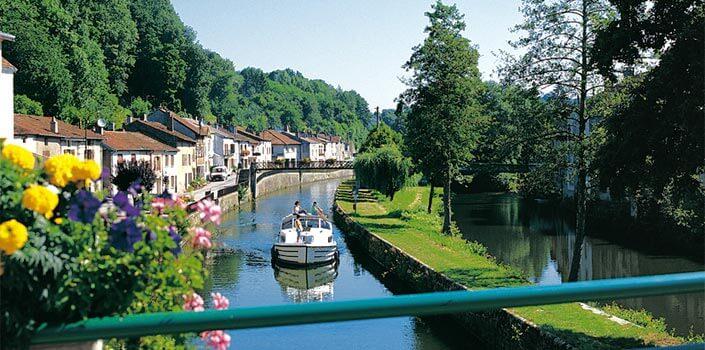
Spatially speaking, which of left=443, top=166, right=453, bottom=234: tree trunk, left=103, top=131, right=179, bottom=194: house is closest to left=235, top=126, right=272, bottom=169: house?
left=103, top=131, right=179, bottom=194: house

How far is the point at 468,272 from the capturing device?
2309 cm

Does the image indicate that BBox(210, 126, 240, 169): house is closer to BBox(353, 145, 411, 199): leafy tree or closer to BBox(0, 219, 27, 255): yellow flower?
BBox(353, 145, 411, 199): leafy tree

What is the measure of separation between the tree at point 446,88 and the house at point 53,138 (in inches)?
646

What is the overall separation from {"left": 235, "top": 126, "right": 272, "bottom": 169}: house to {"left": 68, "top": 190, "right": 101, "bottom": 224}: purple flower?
9196cm

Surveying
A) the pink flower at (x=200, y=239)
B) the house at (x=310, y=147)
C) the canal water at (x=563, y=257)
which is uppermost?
the house at (x=310, y=147)

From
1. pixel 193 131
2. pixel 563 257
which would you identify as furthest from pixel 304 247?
pixel 193 131

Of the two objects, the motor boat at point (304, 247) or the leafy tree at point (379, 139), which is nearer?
the motor boat at point (304, 247)

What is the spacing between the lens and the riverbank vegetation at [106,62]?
205ft

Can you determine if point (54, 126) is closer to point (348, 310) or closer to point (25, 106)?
point (25, 106)

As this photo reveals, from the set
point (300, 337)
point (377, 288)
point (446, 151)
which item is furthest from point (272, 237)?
point (300, 337)

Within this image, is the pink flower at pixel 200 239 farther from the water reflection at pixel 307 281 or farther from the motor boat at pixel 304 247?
the motor boat at pixel 304 247

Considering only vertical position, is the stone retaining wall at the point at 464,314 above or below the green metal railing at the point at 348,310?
below

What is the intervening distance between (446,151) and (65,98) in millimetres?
41080

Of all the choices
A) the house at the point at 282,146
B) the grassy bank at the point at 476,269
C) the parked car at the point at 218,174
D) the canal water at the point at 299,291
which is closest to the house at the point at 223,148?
the parked car at the point at 218,174
